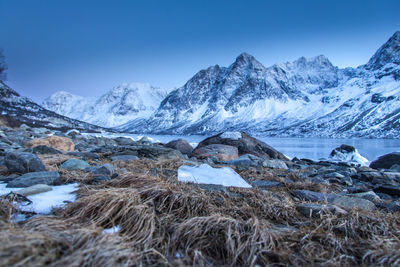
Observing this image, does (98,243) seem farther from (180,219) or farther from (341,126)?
(341,126)

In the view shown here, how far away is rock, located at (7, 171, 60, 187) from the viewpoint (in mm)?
2625

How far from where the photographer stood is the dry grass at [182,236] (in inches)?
41.0

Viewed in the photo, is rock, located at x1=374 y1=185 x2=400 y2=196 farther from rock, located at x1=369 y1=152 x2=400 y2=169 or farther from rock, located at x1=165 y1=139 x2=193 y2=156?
rock, located at x1=369 y1=152 x2=400 y2=169

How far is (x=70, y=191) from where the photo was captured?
2510mm

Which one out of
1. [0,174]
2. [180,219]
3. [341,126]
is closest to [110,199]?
[180,219]

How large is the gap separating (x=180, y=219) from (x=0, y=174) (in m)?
2.94

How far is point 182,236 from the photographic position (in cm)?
150

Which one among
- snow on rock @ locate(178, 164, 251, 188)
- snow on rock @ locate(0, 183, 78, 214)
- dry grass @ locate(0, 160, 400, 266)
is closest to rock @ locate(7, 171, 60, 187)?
snow on rock @ locate(0, 183, 78, 214)

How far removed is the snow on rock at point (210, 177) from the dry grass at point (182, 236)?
1000 mm

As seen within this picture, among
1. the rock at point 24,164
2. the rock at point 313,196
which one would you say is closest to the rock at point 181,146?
the rock at point 24,164

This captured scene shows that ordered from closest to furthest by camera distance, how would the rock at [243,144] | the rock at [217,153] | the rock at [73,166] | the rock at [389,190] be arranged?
the rock at [73,166], the rock at [389,190], the rock at [217,153], the rock at [243,144]

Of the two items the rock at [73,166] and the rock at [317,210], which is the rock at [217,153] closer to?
the rock at [73,166]

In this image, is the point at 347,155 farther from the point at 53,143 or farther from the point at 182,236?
the point at 182,236

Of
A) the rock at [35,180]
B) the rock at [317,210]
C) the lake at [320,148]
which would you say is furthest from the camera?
the lake at [320,148]
